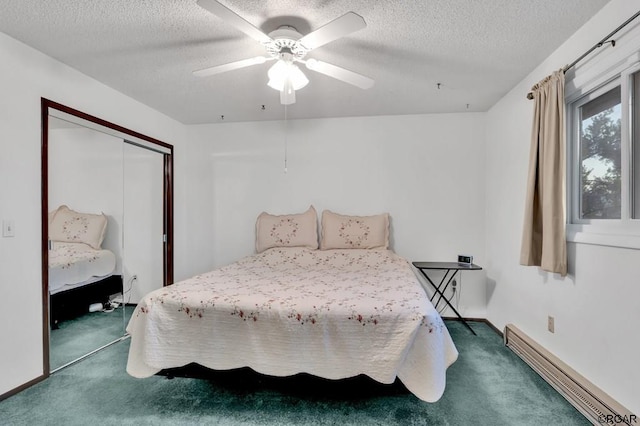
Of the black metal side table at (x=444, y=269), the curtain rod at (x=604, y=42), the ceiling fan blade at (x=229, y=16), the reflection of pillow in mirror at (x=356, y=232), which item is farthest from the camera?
the reflection of pillow in mirror at (x=356, y=232)

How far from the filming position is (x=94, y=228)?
2.65 m

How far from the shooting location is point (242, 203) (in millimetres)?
3820

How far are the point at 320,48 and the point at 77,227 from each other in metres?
2.34

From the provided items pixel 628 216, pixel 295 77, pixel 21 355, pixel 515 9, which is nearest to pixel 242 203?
pixel 295 77

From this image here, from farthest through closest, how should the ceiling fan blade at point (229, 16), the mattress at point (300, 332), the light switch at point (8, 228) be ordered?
the light switch at point (8, 228), the mattress at point (300, 332), the ceiling fan blade at point (229, 16)

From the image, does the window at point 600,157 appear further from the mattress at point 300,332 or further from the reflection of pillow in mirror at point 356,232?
the reflection of pillow in mirror at point 356,232

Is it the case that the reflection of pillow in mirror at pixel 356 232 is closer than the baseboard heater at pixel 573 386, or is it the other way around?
the baseboard heater at pixel 573 386

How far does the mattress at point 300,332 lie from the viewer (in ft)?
5.35

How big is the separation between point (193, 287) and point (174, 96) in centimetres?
195

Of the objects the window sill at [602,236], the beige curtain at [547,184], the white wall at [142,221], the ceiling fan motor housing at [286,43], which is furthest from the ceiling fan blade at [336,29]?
the white wall at [142,221]

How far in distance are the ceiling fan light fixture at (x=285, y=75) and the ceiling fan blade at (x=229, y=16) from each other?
8.9 inches

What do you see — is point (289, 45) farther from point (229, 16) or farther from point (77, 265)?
point (77, 265)

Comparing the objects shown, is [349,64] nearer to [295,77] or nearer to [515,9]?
[295,77]

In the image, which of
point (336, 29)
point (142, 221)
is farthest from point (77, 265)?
point (336, 29)
